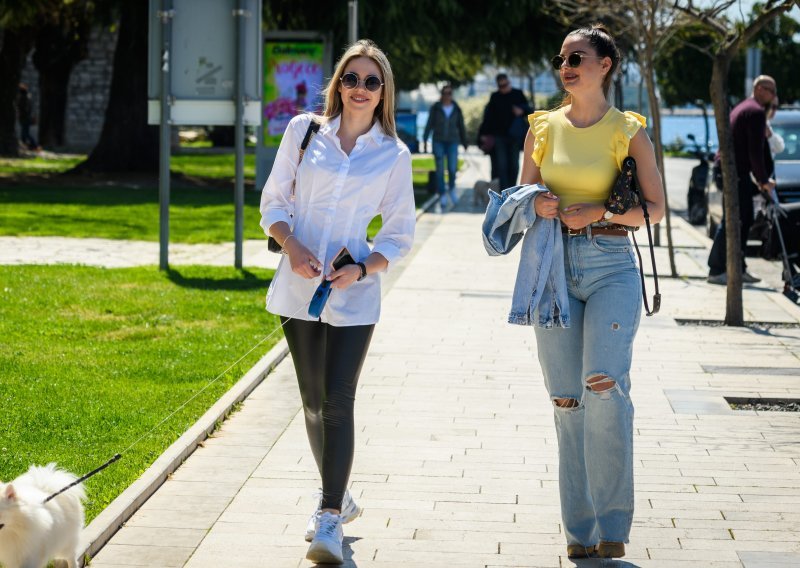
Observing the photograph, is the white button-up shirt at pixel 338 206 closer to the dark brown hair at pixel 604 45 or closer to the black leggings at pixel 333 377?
the black leggings at pixel 333 377

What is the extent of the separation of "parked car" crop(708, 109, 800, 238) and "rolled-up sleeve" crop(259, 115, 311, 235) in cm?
1196

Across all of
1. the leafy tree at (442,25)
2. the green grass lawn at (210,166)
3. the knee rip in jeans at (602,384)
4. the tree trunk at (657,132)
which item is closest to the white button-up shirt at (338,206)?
the knee rip in jeans at (602,384)

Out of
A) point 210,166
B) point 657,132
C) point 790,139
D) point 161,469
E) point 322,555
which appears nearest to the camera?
point 322,555

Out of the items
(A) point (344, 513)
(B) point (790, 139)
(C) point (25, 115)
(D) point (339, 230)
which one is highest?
(C) point (25, 115)

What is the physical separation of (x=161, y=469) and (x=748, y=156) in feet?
26.8

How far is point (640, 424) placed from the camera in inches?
284

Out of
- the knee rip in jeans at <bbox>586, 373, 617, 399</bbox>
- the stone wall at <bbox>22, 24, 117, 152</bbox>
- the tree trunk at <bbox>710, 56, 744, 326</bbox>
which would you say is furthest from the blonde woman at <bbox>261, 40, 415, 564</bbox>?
the stone wall at <bbox>22, 24, 117, 152</bbox>

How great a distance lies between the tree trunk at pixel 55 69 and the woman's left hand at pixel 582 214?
36.7m

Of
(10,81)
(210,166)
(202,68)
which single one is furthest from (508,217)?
(10,81)

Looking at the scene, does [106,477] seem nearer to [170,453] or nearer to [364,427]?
[170,453]

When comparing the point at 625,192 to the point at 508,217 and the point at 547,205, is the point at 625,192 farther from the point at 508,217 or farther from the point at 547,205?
the point at 508,217

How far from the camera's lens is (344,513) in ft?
17.0

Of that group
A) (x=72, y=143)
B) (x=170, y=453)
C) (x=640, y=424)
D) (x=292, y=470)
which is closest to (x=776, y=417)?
(x=640, y=424)

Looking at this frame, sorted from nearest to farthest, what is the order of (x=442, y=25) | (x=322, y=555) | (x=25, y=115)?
(x=322, y=555)
(x=442, y=25)
(x=25, y=115)
